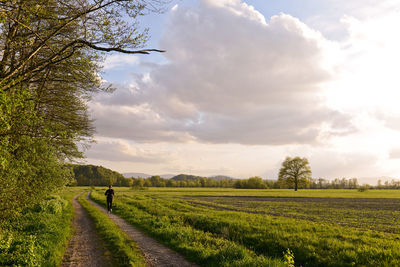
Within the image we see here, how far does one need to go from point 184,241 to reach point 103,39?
9362 mm

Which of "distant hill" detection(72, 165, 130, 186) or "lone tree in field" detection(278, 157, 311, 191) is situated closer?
"lone tree in field" detection(278, 157, 311, 191)

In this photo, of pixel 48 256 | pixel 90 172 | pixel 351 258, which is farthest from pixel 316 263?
pixel 90 172

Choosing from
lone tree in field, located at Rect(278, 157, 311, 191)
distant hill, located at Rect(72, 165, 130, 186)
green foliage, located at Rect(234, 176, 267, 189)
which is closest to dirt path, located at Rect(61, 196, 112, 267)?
lone tree in field, located at Rect(278, 157, 311, 191)

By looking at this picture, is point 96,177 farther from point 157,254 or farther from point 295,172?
point 157,254

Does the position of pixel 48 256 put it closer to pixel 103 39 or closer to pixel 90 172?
pixel 103 39

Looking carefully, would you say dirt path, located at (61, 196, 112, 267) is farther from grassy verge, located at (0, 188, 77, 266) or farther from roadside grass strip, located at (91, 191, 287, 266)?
roadside grass strip, located at (91, 191, 287, 266)

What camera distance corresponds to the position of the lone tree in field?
9806 centimetres

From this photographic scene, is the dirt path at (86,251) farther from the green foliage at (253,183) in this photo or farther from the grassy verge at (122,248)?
the green foliage at (253,183)

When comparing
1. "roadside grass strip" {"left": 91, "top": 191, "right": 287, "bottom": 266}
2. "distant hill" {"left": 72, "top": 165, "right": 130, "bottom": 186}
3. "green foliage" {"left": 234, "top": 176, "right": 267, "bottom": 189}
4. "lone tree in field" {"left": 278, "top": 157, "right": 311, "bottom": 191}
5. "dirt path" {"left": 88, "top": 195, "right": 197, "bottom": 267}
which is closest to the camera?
"roadside grass strip" {"left": 91, "top": 191, "right": 287, "bottom": 266}

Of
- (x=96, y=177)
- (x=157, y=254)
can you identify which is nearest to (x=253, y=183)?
(x=96, y=177)

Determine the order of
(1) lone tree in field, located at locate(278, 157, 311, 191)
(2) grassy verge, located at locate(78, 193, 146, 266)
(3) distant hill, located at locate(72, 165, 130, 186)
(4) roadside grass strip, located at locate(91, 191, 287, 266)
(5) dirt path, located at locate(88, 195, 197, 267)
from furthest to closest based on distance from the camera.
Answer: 1. (3) distant hill, located at locate(72, 165, 130, 186)
2. (1) lone tree in field, located at locate(278, 157, 311, 191)
3. (5) dirt path, located at locate(88, 195, 197, 267)
4. (2) grassy verge, located at locate(78, 193, 146, 266)
5. (4) roadside grass strip, located at locate(91, 191, 287, 266)

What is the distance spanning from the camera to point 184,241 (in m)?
11.5

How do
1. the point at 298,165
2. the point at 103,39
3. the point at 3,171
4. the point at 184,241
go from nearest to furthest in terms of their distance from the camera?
the point at 103,39 < the point at 3,171 < the point at 184,241 < the point at 298,165

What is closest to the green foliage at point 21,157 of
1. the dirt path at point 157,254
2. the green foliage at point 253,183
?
the dirt path at point 157,254
